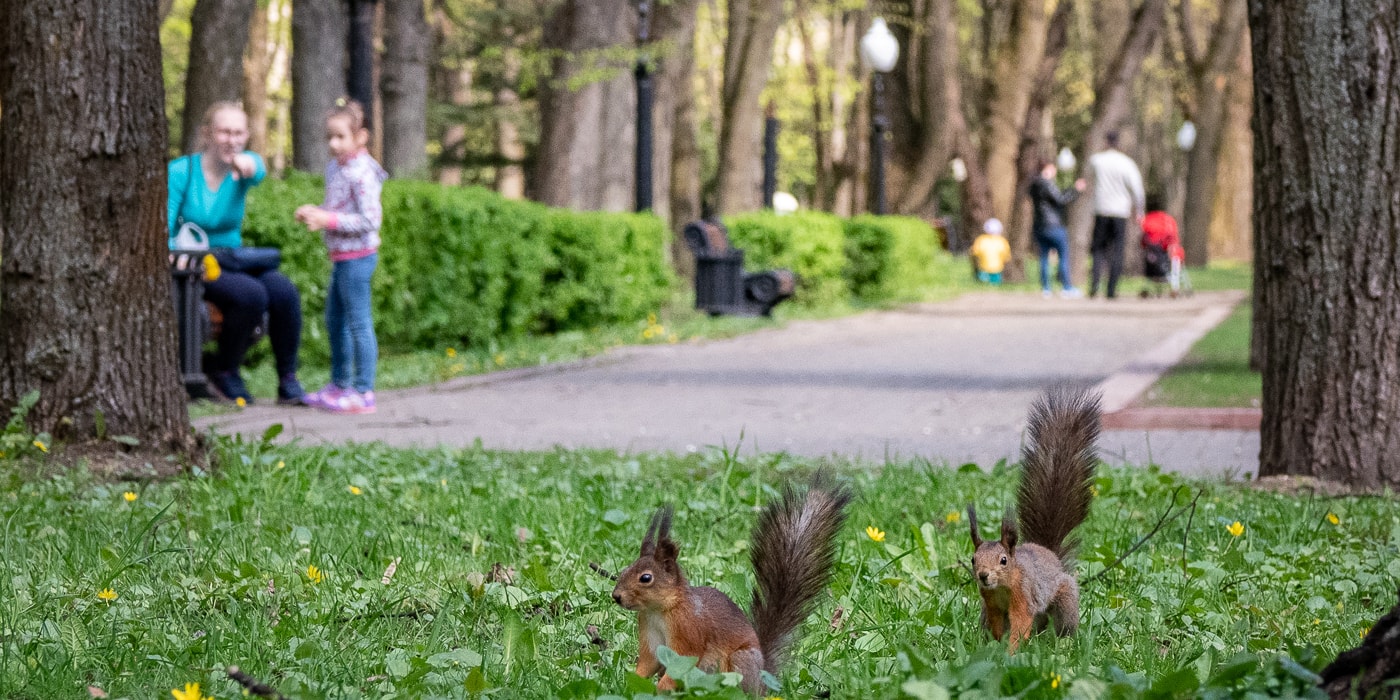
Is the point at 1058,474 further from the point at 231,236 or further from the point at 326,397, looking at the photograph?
the point at 231,236

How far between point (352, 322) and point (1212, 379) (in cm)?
595

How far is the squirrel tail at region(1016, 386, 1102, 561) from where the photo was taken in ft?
13.1

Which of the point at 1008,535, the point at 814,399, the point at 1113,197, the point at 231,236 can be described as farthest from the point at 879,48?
the point at 1008,535

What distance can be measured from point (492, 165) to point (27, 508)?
29214 millimetres

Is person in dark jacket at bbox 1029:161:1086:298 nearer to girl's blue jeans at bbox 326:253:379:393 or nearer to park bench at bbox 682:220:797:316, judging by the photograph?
park bench at bbox 682:220:797:316

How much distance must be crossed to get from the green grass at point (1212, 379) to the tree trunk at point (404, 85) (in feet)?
32.2

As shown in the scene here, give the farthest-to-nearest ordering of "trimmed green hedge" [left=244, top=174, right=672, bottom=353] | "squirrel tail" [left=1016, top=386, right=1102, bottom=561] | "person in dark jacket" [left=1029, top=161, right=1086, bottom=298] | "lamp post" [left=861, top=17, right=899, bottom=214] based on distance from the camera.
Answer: "lamp post" [left=861, top=17, right=899, bottom=214], "person in dark jacket" [left=1029, top=161, right=1086, bottom=298], "trimmed green hedge" [left=244, top=174, right=672, bottom=353], "squirrel tail" [left=1016, top=386, right=1102, bottom=561]

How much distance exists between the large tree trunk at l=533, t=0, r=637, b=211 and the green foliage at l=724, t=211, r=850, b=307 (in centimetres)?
225

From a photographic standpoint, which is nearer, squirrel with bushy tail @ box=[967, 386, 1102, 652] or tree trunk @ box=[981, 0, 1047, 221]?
squirrel with bushy tail @ box=[967, 386, 1102, 652]

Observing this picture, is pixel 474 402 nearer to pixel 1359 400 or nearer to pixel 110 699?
pixel 1359 400

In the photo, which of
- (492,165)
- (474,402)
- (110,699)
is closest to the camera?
(110,699)

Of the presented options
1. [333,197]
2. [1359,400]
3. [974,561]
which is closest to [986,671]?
[974,561]

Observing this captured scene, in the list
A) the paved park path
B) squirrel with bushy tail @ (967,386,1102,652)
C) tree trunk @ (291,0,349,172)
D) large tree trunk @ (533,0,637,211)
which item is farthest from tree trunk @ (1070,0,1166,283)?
squirrel with bushy tail @ (967,386,1102,652)

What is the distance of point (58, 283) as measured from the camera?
259 inches
